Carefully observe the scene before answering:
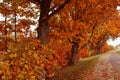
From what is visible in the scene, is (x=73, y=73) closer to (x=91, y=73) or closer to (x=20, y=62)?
(x=91, y=73)

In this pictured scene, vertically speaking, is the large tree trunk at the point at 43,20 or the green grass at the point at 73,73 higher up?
the large tree trunk at the point at 43,20

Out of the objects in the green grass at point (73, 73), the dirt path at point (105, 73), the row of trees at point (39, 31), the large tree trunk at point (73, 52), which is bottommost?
the green grass at point (73, 73)

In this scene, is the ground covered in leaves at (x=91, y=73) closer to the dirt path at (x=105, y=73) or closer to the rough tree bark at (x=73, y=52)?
the dirt path at (x=105, y=73)

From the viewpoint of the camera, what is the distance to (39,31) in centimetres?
1473

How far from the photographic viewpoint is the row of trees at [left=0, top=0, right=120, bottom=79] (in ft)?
28.8

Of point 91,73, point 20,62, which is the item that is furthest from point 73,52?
point 20,62

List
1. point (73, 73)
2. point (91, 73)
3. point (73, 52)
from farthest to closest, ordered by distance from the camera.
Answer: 1. point (73, 52)
2. point (73, 73)
3. point (91, 73)

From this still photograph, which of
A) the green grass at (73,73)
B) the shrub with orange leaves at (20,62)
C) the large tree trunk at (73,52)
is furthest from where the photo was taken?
the large tree trunk at (73,52)

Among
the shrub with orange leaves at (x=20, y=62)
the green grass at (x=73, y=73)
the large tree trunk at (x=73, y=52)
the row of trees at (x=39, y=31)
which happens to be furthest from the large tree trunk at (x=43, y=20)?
the large tree trunk at (x=73, y=52)

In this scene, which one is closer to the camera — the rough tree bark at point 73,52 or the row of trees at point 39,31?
the row of trees at point 39,31

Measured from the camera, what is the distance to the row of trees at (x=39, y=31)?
8773 mm

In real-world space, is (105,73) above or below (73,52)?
below

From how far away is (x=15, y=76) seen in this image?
8641 millimetres

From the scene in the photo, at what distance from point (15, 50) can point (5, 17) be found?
1111 cm
